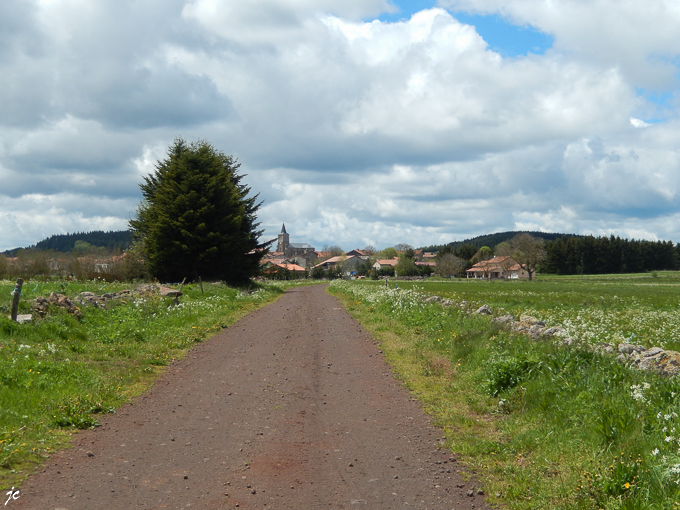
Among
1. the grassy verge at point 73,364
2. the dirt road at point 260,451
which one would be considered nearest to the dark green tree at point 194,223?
the grassy verge at point 73,364

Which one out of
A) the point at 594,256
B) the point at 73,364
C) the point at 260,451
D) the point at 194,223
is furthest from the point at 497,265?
the point at 260,451

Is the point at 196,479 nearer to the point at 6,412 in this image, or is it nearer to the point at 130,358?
the point at 6,412

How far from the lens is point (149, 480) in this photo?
18.0ft

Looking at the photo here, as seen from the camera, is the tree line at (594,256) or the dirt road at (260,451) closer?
the dirt road at (260,451)

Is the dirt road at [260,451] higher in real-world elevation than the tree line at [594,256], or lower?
lower

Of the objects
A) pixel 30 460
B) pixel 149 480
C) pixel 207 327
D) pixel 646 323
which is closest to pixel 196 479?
pixel 149 480

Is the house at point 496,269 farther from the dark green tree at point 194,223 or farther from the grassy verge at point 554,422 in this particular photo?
the grassy verge at point 554,422

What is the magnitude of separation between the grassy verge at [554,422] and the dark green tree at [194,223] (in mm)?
29696

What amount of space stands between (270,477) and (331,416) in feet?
8.13

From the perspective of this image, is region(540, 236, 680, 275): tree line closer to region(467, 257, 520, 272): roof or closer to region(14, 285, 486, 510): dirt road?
region(467, 257, 520, 272): roof

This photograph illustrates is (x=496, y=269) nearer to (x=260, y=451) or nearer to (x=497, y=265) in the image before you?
(x=497, y=265)

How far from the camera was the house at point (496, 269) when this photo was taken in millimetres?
134625

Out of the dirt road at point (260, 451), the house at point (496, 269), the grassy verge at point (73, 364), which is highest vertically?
the house at point (496, 269)

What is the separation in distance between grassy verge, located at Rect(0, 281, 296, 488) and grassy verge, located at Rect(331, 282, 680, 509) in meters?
4.92
